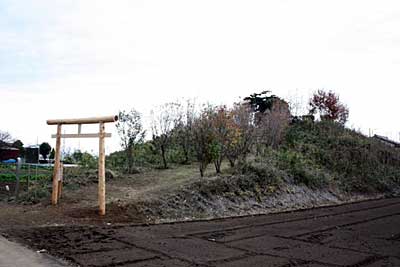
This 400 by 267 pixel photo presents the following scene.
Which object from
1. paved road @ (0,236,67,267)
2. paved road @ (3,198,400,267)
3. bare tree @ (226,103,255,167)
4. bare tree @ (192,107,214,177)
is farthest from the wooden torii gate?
bare tree @ (226,103,255,167)

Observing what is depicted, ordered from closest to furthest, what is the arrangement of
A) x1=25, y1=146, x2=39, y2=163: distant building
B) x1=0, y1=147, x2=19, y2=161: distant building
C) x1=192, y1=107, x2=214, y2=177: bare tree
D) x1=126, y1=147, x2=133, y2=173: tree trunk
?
x1=192, y1=107, x2=214, y2=177: bare tree → x1=126, y1=147, x2=133, y2=173: tree trunk → x1=25, y1=146, x2=39, y2=163: distant building → x1=0, y1=147, x2=19, y2=161: distant building

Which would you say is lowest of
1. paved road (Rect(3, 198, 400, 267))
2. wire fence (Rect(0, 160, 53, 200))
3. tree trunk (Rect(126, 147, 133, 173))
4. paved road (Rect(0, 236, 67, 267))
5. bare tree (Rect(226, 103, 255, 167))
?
paved road (Rect(3, 198, 400, 267))

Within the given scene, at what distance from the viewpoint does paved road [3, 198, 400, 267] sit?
5.77m

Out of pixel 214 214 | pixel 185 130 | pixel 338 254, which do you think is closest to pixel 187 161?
pixel 185 130

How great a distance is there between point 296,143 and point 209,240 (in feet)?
44.2

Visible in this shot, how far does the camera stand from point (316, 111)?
2656cm

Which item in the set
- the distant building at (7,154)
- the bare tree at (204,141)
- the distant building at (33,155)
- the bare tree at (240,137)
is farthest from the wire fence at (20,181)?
the distant building at (7,154)

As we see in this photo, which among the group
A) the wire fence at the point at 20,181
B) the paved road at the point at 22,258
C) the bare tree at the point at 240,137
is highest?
the bare tree at the point at 240,137

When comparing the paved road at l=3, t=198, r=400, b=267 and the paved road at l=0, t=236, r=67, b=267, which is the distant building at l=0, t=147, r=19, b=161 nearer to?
the paved road at l=3, t=198, r=400, b=267

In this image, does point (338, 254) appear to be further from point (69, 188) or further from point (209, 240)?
point (69, 188)

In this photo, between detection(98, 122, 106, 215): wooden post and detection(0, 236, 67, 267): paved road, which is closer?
detection(0, 236, 67, 267): paved road

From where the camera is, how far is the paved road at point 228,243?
5773 mm

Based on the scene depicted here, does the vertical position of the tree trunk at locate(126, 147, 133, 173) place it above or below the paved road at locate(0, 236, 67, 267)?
above

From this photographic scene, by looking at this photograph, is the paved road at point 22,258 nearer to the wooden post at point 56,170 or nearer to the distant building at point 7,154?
the wooden post at point 56,170
